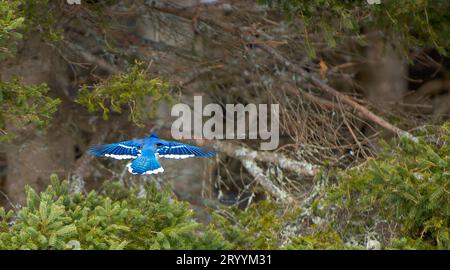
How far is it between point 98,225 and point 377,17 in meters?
3.69

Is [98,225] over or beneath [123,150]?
beneath

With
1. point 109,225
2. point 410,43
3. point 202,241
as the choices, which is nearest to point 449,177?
point 202,241

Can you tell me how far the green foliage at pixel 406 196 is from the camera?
582 cm

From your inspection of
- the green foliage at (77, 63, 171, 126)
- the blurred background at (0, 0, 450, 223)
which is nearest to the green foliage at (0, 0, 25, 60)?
the blurred background at (0, 0, 450, 223)

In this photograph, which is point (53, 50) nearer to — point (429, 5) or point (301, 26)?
point (301, 26)

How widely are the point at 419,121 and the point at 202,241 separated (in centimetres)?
368

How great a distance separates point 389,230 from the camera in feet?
21.0

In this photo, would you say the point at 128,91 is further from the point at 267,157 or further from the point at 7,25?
the point at 267,157

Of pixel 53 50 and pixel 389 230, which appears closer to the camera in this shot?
pixel 389 230

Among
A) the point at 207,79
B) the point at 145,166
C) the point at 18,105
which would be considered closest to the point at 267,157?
the point at 207,79

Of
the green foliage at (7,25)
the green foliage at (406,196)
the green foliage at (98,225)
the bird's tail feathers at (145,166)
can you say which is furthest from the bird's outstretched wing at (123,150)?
the green foliage at (406,196)

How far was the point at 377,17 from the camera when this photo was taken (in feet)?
26.8

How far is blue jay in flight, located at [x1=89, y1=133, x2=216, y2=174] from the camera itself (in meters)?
6.35

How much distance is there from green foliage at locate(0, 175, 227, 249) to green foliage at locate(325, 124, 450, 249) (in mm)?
1101
